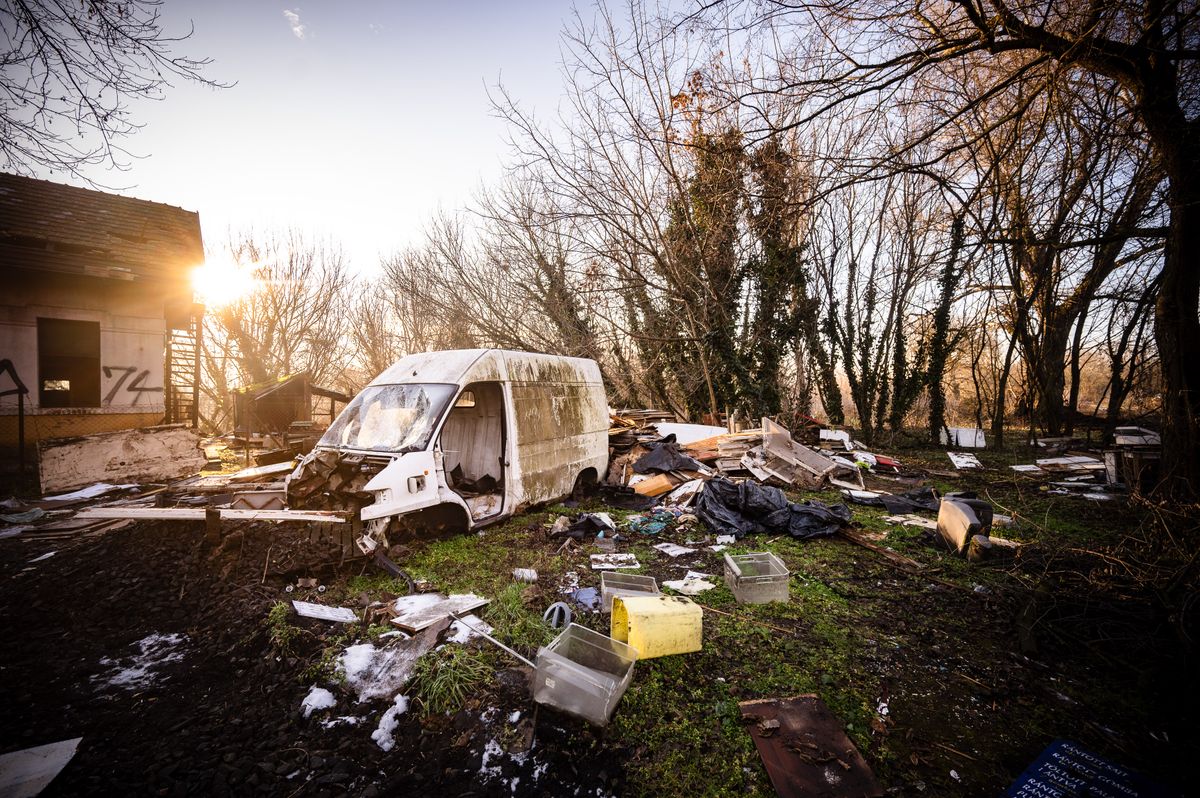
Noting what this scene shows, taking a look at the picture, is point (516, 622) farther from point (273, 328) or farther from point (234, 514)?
point (273, 328)

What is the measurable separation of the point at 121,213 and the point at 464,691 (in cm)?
1637

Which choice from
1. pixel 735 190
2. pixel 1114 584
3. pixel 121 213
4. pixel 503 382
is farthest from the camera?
pixel 121 213

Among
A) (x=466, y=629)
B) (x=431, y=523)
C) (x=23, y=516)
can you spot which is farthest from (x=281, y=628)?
(x=23, y=516)

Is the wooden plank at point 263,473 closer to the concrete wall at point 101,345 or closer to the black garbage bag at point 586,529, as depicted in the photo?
the black garbage bag at point 586,529

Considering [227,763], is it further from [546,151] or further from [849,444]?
[849,444]

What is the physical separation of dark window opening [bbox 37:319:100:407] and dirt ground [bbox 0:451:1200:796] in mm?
8697

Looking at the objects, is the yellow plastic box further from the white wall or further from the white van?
the white wall

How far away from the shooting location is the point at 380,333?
19.2 meters

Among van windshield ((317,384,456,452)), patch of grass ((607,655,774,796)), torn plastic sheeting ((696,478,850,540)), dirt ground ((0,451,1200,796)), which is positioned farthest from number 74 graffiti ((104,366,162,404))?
patch of grass ((607,655,774,796))

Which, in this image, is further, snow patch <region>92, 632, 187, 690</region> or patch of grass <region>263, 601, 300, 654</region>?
patch of grass <region>263, 601, 300, 654</region>

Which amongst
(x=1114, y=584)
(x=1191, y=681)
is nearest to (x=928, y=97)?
(x=1114, y=584)

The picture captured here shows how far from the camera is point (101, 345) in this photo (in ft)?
34.4

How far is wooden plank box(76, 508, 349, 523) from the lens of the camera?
419 centimetres

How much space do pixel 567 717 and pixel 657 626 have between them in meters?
0.80
